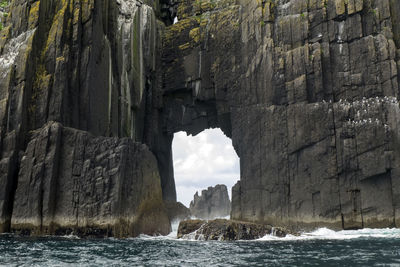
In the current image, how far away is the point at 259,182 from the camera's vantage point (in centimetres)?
4919

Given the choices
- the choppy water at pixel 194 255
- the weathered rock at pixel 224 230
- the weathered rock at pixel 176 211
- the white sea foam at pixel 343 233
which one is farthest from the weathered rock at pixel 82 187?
the weathered rock at pixel 176 211

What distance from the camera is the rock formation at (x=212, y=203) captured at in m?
114

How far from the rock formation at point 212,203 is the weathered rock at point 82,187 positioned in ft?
242

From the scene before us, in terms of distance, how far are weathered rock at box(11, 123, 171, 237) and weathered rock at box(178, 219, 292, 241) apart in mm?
4477

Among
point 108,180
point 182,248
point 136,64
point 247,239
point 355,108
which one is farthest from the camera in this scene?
point 136,64

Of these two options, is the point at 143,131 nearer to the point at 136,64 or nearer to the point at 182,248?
the point at 136,64

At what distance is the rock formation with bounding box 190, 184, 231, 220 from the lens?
113875 millimetres

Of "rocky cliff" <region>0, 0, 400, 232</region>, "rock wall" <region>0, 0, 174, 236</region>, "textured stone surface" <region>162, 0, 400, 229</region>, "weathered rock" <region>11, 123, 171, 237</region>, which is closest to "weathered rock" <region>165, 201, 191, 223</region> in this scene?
"rocky cliff" <region>0, 0, 400, 232</region>

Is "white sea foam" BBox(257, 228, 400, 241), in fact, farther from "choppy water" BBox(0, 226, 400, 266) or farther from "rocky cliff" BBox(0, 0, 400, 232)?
"choppy water" BBox(0, 226, 400, 266)

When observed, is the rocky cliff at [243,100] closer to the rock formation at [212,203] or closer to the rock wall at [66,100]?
the rock wall at [66,100]

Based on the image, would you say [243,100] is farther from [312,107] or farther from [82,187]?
[82,187]

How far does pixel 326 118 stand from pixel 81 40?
26.1 m

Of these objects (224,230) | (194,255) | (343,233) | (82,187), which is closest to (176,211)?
(82,187)

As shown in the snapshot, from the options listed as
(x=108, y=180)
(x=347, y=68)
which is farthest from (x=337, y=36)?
(x=108, y=180)
